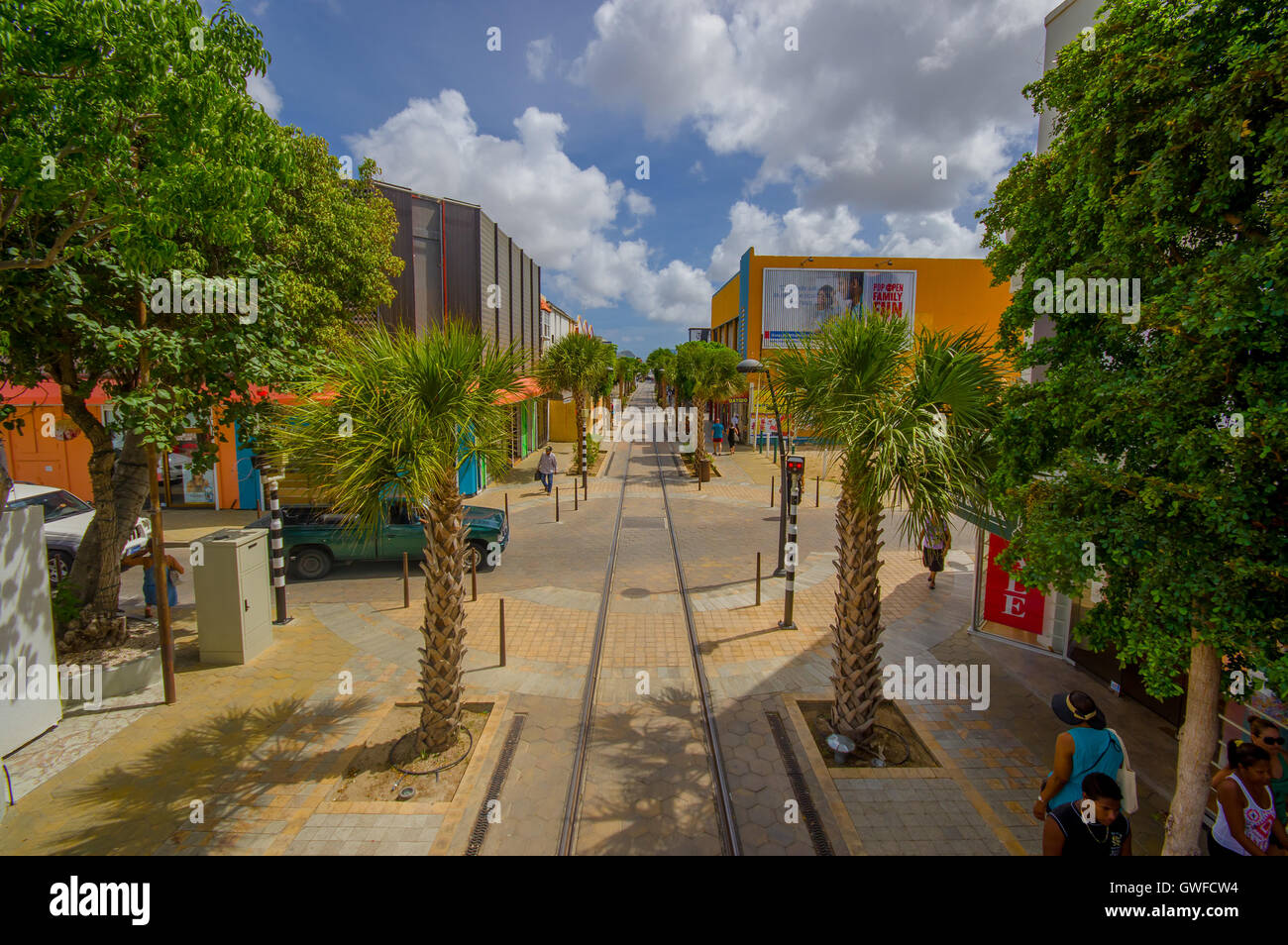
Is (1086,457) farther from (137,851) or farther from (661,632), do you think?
(137,851)

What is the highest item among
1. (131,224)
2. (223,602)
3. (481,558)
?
(131,224)

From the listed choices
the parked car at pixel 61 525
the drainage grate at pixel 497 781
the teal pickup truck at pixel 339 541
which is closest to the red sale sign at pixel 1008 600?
the drainage grate at pixel 497 781

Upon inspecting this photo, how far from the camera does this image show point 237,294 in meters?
7.89

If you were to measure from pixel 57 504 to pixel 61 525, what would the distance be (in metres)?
2.08

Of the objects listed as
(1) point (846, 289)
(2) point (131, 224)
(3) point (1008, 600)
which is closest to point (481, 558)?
(2) point (131, 224)

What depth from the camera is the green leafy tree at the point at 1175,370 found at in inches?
121

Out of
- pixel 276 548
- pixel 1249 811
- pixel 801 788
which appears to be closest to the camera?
pixel 1249 811

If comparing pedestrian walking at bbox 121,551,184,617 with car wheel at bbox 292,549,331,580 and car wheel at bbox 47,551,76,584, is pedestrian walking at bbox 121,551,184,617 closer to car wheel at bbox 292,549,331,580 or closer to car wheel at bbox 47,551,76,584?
car wheel at bbox 292,549,331,580

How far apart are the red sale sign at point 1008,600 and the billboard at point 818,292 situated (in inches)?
1196

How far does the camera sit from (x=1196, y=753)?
4.17 meters

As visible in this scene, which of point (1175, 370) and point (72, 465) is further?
point (72, 465)

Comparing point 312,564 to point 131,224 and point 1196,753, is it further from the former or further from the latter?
point 1196,753

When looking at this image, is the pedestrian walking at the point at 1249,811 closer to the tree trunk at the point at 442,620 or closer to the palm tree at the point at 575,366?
the tree trunk at the point at 442,620

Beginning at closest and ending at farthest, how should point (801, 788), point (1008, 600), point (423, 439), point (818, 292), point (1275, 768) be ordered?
point (1275, 768)
point (423, 439)
point (801, 788)
point (1008, 600)
point (818, 292)
